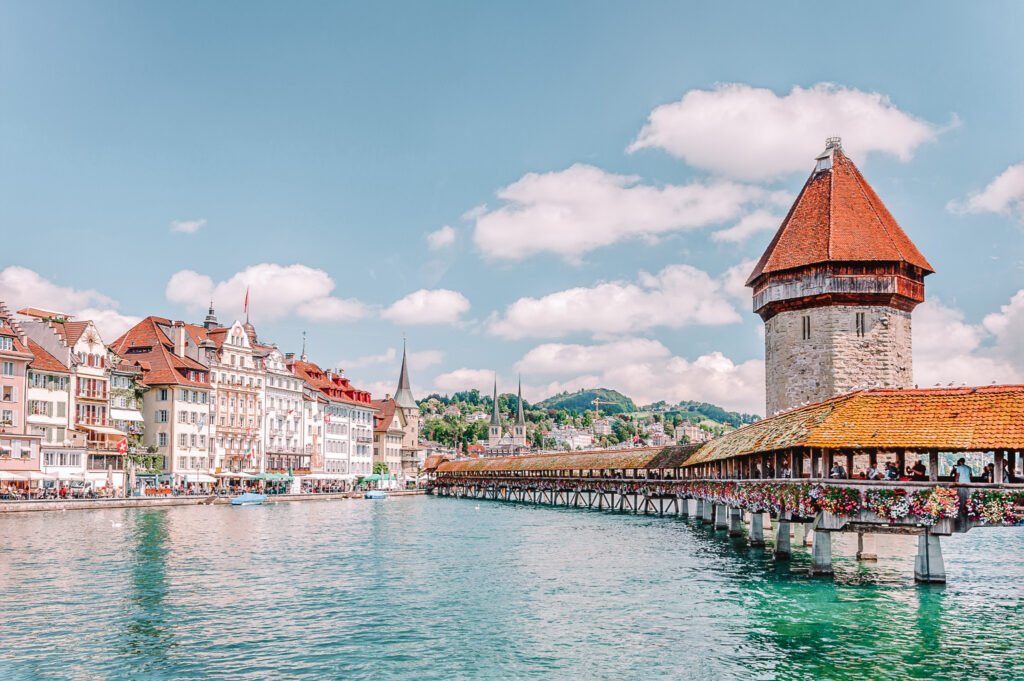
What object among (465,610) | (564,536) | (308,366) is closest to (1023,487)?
(465,610)

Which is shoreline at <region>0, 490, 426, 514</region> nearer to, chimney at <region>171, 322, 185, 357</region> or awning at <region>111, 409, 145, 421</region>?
awning at <region>111, 409, 145, 421</region>

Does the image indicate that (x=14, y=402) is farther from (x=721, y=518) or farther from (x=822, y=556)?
(x=822, y=556)

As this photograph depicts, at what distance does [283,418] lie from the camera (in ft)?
334

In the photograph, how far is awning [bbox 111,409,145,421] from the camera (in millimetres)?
78500

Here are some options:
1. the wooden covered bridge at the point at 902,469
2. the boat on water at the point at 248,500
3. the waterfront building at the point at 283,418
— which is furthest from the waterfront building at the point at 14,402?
the wooden covered bridge at the point at 902,469

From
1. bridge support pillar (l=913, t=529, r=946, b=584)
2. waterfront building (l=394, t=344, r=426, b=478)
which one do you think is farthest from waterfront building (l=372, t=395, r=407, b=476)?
bridge support pillar (l=913, t=529, r=946, b=584)

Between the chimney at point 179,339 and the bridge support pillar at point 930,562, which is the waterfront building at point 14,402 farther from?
the bridge support pillar at point 930,562

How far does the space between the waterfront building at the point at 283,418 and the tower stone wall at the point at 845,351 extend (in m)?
61.4

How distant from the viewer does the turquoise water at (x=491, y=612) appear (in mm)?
17859

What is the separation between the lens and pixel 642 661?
712 inches

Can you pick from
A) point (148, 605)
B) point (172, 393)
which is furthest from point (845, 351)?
point (172, 393)

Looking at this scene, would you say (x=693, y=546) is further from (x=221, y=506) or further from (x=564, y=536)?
(x=221, y=506)

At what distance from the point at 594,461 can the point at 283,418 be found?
36744 millimetres

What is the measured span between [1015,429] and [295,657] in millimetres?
16693
